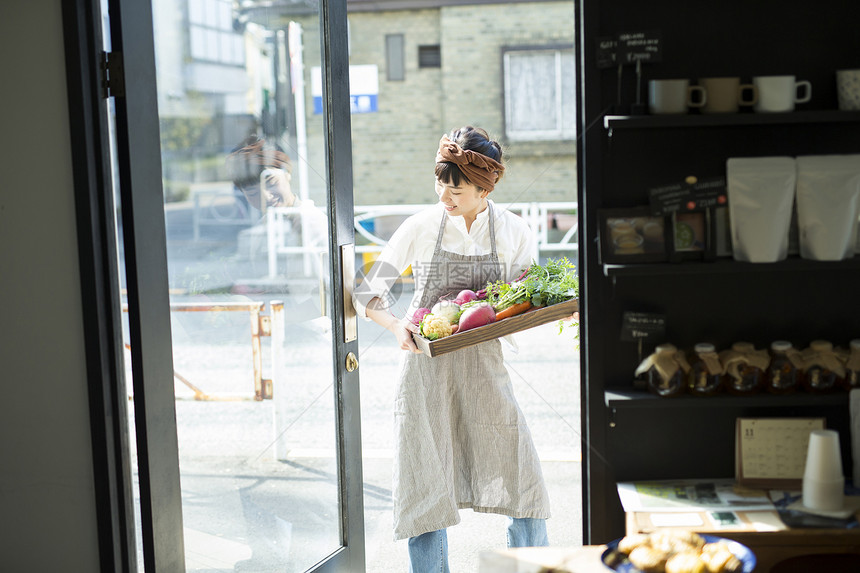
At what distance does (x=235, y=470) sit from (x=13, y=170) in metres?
0.92

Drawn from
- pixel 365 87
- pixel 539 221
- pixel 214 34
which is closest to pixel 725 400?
pixel 214 34

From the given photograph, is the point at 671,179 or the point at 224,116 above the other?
the point at 224,116

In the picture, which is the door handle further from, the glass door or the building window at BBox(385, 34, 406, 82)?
the building window at BBox(385, 34, 406, 82)

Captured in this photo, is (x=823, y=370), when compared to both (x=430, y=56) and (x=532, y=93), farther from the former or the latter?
(x=430, y=56)

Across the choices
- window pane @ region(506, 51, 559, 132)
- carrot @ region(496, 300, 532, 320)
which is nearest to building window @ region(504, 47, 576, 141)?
window pane @ region(506, 51, 559, 132)

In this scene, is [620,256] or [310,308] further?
[310,308]

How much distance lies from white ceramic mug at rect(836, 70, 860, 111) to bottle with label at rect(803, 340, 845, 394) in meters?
0.49

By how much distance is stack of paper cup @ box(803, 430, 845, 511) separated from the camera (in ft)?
5.17

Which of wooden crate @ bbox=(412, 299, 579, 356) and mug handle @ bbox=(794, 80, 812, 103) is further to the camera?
wooden crate @ bbox=(412, 299, 579, 356)

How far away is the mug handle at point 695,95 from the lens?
1.59m

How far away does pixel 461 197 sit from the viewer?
93.3 inches

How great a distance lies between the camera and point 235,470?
6.93 ft

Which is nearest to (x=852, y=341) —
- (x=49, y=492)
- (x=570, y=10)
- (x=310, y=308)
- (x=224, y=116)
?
(x=310, y=308)

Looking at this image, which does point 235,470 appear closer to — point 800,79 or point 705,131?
point 705,131
